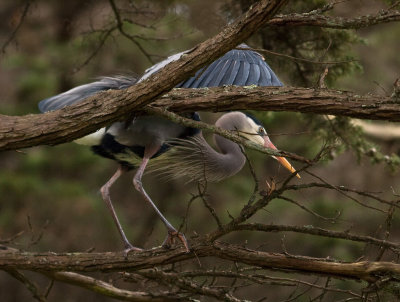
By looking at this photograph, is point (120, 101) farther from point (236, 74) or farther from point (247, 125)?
point (247, 125)

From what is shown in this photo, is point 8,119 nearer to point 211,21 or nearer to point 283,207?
point 211,21

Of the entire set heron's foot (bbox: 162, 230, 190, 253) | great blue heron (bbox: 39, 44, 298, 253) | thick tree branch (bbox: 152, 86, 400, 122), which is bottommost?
heron's foot (bbox: 162, 230, 190, 253)

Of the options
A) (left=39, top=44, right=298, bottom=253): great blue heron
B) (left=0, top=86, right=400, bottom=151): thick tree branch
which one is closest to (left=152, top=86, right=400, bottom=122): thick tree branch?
(left=0, top=86, right=400, bottom=151): thick tree branch

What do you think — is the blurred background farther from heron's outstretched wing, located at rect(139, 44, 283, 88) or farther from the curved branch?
the curved branch

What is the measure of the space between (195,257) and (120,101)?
27.2 inches

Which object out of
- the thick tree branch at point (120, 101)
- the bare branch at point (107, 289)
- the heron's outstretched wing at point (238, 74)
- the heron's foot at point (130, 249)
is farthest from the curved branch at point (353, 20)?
the bare branch at point (107, 289)

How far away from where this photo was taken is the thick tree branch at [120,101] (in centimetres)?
238

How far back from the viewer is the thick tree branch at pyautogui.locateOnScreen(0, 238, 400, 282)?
2693 millimetres

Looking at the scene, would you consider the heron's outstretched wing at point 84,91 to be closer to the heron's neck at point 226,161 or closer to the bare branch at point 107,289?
the heron's neck at point 226,161

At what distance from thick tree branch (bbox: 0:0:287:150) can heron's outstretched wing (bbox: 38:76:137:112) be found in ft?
4.21

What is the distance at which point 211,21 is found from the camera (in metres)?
3.41

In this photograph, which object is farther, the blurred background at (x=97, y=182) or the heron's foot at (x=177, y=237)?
the blurred background at (x=97, y=182)

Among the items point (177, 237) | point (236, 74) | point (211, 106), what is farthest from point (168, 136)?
point (211, 106)

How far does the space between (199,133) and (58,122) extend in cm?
182
